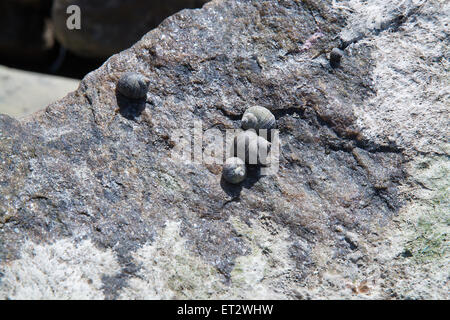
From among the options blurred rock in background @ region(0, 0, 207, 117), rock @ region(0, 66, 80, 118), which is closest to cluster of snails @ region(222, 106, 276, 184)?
rock @ region(0, 66, 80, 118)

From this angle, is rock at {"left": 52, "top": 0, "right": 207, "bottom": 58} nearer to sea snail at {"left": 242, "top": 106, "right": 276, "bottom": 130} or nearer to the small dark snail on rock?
the small dark snail on rock

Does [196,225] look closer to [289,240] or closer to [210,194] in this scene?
[210,194]

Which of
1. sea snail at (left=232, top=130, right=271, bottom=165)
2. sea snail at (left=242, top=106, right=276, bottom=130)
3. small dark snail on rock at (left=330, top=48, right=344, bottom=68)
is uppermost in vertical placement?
small dark snail on rock at (left=330, top=48, right=344, bottom=68)

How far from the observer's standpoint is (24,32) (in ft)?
25.4

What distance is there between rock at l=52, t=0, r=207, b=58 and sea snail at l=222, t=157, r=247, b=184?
171 inches

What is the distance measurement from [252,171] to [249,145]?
0.68ft

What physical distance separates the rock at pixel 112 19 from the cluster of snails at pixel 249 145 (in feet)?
13.2

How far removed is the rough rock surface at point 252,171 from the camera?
3.04m

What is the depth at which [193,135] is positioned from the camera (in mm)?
3588

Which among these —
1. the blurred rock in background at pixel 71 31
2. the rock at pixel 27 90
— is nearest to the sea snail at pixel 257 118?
the rock at pixel 27 90

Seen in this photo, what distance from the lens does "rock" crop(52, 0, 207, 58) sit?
6953 mm

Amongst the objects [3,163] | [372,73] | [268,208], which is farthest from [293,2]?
[3,163]

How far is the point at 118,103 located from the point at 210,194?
100 centimetres
